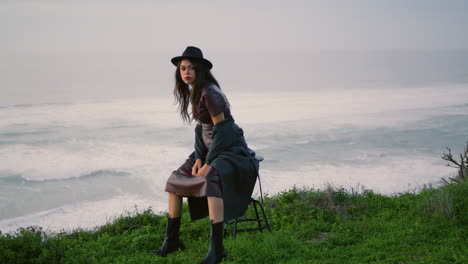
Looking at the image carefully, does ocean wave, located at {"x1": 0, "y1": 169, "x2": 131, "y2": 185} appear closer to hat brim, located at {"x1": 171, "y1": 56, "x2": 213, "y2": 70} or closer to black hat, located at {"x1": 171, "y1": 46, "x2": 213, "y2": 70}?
hat brim, located at {"x1": 171, "y1": 56, "x2": 213, "y2": 70}

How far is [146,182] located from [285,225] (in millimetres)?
8340

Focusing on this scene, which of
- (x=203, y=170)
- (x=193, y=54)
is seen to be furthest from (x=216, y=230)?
(x=193, y=54)

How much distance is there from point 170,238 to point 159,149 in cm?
1203

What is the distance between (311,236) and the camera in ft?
15.4

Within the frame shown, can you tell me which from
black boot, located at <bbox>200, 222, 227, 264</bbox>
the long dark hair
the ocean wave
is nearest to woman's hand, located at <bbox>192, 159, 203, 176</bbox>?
the long dark hair

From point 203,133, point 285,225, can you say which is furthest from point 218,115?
point 285,225

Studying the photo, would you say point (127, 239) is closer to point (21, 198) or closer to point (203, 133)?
point (203, 133)

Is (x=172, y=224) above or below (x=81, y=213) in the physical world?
above

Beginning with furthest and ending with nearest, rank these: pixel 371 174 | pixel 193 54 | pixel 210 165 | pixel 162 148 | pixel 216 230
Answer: pixel 162 148
pixel 371 174
pixel 193 54
pixel 210 165
pixel 216 230

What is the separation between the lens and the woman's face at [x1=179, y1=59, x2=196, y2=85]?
4.13 meters

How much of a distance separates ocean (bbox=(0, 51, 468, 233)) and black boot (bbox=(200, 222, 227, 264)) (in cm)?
197

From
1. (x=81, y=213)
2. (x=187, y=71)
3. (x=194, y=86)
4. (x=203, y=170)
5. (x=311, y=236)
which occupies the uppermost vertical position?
(x=187, y=71)

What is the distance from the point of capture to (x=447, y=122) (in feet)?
70.9

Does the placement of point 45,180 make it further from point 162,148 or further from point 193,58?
point 193,58
